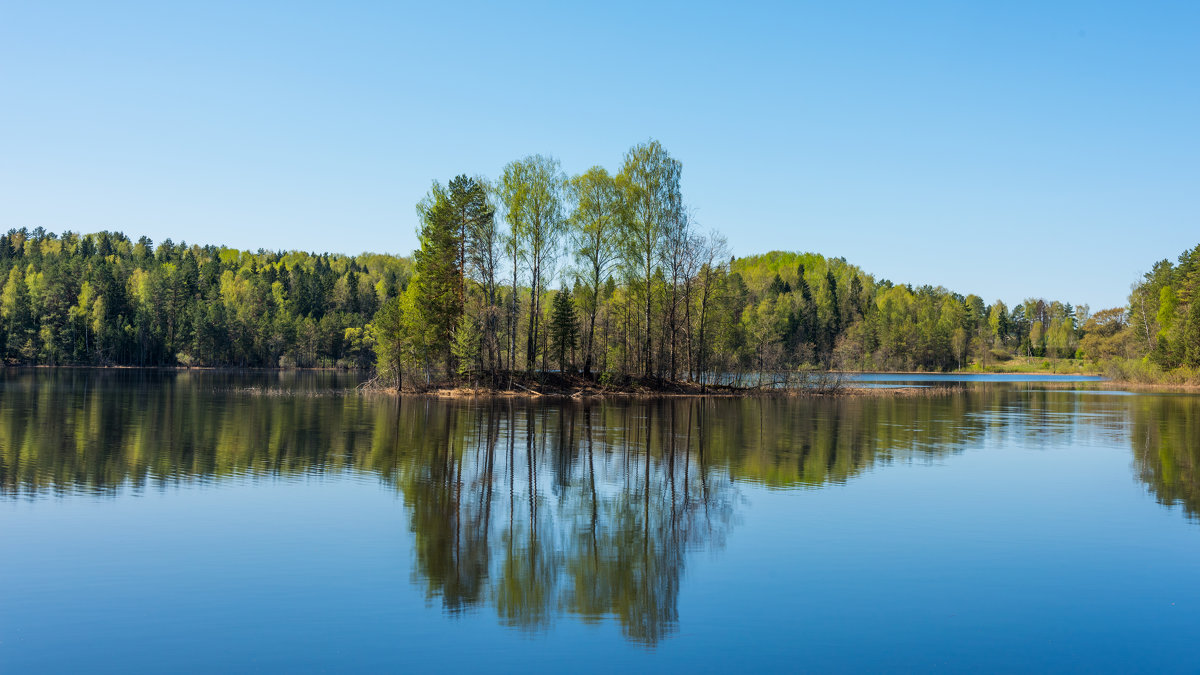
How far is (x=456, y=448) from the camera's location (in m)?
26.6

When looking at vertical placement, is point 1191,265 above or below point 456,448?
above

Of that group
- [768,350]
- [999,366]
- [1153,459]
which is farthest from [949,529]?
[999,366]

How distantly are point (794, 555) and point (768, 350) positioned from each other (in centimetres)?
5301

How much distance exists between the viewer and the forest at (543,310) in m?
56.6

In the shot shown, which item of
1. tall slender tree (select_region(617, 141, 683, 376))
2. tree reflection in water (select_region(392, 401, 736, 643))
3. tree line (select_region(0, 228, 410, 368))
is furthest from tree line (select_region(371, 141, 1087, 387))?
tree line (select_region(0, 228, 410, 368))

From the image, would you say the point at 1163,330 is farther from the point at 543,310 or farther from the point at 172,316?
the point at 172,316

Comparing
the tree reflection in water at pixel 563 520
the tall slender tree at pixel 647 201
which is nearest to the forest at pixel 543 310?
the tall slender tree at pixel 647 201

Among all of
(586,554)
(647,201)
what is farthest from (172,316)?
(586,554)

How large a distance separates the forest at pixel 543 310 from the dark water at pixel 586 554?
93.2 ft

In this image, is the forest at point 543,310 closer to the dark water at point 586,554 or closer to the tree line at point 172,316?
the tree line at point 172,316

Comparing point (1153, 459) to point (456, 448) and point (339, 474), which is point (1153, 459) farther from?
point (339, 474)

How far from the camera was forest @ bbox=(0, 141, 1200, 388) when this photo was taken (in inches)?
2227

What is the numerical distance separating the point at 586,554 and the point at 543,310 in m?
85.0

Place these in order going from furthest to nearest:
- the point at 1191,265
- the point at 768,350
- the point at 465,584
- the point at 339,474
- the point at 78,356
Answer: the point at 78,356, the point at 1191,265, the point at 768,350, the point at 339,474, the point at 465,584
